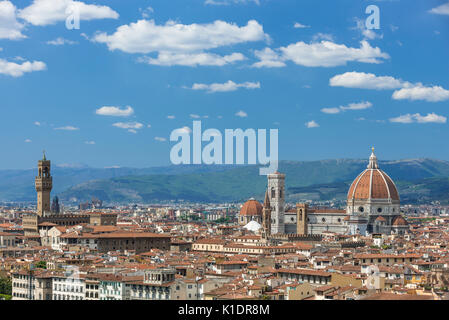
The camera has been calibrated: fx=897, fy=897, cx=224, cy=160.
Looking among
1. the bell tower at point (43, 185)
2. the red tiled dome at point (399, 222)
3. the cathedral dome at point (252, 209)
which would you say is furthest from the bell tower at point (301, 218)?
the bell tower at point (43, 185)

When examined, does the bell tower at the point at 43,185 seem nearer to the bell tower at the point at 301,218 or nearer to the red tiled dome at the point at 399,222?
the bell tower at the point at 301,218

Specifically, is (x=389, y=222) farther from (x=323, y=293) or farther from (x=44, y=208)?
(x=323, y=293)

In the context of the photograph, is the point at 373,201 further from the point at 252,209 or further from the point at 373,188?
the point at 252,209

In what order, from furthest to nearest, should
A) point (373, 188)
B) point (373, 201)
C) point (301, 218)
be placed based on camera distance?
point (373, 188), point (373, 201), point (301, 218)

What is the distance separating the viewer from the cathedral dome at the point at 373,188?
81000 millimetres

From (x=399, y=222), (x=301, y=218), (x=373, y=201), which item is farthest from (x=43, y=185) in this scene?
(x=399, y=222)

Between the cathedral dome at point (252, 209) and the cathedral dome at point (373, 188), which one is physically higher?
the cathedral dome at point (373, 188)

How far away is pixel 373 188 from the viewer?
81.3m

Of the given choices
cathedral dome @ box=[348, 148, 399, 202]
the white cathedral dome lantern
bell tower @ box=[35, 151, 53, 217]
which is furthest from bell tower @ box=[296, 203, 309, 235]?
bell tower @ box=[35, 151, 53, 217]

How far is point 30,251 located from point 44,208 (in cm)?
2027

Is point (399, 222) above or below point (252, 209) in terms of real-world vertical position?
below

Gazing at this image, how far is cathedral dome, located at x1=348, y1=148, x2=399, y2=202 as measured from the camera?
8100 cm
